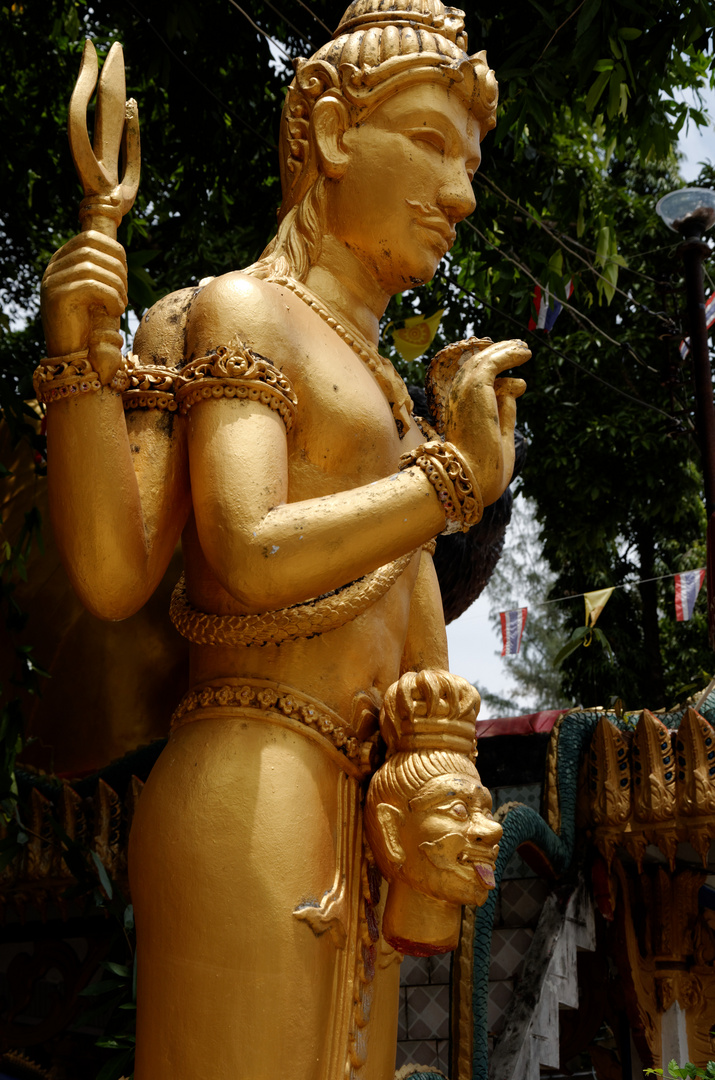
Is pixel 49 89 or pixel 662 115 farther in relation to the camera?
pixel 49 89

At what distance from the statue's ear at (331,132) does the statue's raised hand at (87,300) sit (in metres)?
0.65

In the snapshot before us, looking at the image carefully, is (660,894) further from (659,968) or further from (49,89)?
(49,89)

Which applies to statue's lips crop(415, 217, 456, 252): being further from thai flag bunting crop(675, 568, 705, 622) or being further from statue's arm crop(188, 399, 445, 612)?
thai flag bunting crop(675, 568, 705, 622)

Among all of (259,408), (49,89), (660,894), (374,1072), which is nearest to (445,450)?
(259,408)

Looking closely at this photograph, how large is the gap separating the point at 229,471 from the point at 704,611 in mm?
12649

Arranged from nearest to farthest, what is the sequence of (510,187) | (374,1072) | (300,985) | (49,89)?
(300,985)
(374,1072)
(510,187)
(49,89)

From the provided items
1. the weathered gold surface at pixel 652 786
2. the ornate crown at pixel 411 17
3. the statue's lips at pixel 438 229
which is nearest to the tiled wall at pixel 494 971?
the weathered gold surface at pixel 652 786

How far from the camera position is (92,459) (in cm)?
221

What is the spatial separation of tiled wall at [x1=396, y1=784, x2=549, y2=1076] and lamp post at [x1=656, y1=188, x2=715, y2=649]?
328 cm

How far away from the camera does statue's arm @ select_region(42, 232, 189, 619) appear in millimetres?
2195

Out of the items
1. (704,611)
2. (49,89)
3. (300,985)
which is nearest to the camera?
(300,985)

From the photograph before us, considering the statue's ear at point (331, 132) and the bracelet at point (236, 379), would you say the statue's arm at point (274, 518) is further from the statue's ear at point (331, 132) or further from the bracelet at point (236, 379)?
the statue's ear at point (331, 132)

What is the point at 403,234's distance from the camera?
2.65 m

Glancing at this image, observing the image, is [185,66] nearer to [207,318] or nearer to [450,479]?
[207,318]
